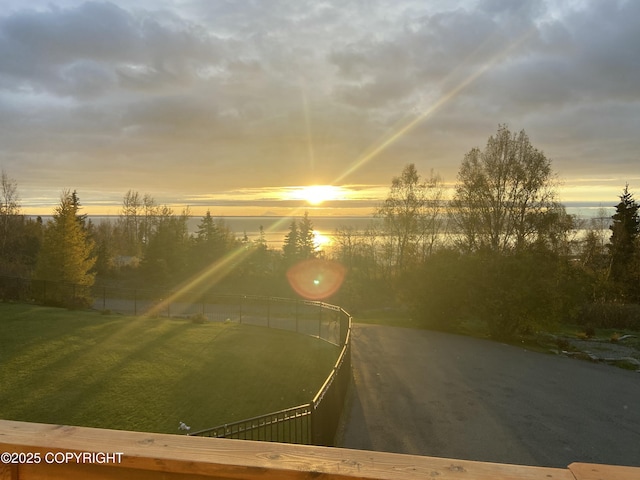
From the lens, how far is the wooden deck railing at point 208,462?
1531mm

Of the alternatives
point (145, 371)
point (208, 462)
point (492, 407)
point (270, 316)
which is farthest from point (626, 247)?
point (208, 462)

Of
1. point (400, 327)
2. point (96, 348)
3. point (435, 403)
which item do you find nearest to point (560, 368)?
point (435, 403)

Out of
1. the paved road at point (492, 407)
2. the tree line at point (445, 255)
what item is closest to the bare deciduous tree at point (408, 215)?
the tree line at point (445, 255)

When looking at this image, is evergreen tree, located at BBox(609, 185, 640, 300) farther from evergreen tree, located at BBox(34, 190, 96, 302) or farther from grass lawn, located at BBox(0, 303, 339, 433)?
evergreen tree, located at BBox(34, 190, 96, 302)

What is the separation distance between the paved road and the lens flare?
877 inches

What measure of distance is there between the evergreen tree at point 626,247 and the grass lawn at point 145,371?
109 feet

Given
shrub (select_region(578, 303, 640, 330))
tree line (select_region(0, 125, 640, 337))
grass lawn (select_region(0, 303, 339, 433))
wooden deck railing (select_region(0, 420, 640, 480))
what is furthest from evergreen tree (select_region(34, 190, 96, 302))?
shrub (select_region(578, 303, 640, 330))

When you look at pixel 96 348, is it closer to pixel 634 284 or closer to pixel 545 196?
pixel 545 196

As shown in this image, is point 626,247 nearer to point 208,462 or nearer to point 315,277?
point 315,277

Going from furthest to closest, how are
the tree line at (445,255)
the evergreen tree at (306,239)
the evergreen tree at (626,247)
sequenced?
the evergreen tree at (306,239) < the evergreen tree at (626,247) < the tree line at (445,255)

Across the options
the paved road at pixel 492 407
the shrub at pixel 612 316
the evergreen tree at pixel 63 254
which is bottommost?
the shrub at pixel 612 316

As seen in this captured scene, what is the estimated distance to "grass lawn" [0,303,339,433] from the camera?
9836 mm

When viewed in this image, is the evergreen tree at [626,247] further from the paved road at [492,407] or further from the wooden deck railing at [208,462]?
the wooden deck railing at [208,462]

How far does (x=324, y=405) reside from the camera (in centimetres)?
805
